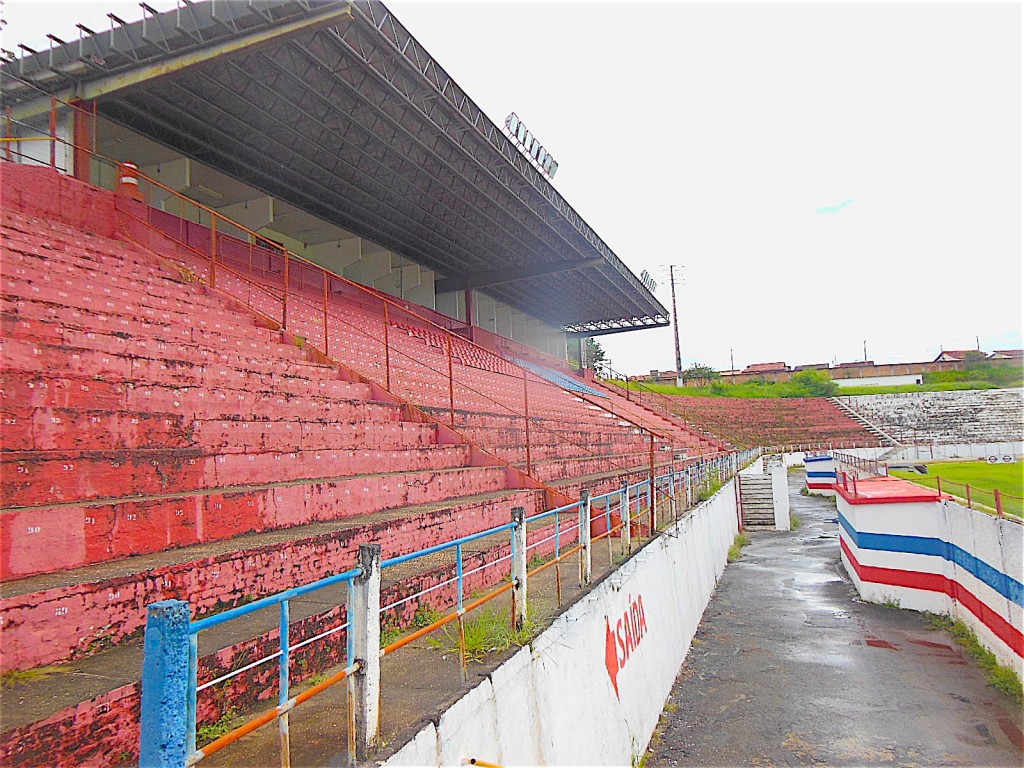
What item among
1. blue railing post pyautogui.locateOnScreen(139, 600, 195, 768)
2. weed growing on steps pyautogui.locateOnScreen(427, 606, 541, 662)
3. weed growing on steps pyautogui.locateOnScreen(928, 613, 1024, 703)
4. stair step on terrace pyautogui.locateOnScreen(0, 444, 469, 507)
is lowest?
weed growing on steps pyautogui.locateOnScreen(928, 613, 1024, 703)

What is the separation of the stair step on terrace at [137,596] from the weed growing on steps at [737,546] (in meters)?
12.3

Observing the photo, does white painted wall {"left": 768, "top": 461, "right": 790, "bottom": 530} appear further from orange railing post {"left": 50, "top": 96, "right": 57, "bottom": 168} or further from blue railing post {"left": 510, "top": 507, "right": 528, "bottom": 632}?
orange railing post {"left": 50, "top": 96, "right": 57, "bottom": 168}

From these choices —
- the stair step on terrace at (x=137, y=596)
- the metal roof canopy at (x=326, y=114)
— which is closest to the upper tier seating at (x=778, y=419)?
the metal roof canopy at (x=326, y=114)

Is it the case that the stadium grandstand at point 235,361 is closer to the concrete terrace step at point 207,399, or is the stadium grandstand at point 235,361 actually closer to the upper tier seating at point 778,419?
the concrete terrace step at point 207,399

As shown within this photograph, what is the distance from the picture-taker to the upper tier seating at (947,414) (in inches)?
1726

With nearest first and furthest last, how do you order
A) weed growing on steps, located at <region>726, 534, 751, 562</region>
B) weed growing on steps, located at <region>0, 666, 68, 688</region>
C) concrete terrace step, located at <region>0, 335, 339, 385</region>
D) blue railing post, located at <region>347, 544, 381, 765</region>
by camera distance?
blue railing post, located at <region>347, 544, 381, 765</region>
weed growing on steps, located at <region>0, 666, 68, 688</region>
concrete terrace step, located at <region>0, 335, 339, 385</region>
weed growing on steps, located at <region>726, 534, 751, 562</region>

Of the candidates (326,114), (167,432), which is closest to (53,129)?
(326,114)

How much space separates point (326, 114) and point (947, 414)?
50.1 meters

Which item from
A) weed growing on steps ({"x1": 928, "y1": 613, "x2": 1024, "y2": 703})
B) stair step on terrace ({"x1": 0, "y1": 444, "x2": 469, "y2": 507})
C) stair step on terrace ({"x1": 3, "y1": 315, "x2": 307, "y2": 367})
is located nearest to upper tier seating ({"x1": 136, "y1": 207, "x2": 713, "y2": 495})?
stair step on terrace ({"x1": 3, "y1": 315, "x2": 307, "y2": 367})

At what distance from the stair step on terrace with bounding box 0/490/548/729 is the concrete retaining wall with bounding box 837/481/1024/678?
639 centimetres

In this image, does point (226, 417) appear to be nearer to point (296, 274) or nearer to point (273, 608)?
point (273, 608)

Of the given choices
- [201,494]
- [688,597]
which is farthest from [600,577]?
[688,597]

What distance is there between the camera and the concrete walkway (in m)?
6.10

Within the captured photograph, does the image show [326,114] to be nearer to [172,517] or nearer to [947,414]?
[172,517]
